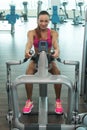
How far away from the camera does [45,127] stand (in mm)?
2373

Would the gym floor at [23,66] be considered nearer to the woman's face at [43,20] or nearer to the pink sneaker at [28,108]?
the pink sneaker at [28,108]

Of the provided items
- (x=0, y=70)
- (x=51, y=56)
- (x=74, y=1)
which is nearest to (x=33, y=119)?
(x=51, y=56)

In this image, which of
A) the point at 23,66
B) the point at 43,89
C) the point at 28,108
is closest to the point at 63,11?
the point at 23,66

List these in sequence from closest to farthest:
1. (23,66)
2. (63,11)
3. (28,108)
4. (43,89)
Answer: (43,89) → (28,108) → (23,66) → (63,11)

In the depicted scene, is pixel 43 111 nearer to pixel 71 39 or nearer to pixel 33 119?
pixel 33 119

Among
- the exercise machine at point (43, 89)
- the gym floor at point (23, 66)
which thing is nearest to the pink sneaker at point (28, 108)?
the gym floor at point (23, 66)

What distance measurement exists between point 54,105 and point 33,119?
44cm

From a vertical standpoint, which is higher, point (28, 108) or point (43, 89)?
point (43, 89)

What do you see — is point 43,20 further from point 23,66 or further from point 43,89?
point 23,66

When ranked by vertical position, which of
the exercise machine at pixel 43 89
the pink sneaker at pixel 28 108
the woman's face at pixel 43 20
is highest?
the woman's face at pixel 43 20

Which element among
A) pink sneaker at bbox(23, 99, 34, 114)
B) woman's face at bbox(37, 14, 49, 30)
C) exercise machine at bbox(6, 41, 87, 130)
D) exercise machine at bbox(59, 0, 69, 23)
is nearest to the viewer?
exercise machine at bbox(6, 41, 87, 130)

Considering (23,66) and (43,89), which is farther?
(23,66)

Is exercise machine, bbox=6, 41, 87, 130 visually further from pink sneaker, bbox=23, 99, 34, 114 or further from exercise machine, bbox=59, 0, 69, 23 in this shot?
exercise machine, bbox=59, 0, 69, 23

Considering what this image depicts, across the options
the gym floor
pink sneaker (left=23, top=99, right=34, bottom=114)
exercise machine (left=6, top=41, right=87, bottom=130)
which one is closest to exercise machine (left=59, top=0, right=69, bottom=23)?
the gym floor
